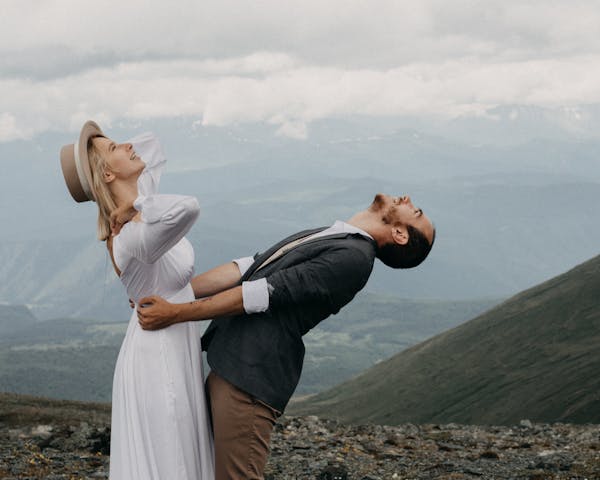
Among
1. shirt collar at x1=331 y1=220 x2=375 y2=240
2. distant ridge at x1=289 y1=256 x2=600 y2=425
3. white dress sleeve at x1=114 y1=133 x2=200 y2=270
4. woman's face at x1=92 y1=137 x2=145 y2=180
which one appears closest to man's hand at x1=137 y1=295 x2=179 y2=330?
white dress sleeve at x1=114 y1=133 x2=200 y2=270

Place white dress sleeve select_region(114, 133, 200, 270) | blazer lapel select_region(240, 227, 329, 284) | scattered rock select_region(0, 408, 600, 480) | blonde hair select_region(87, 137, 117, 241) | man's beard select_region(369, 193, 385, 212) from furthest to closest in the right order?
scattered rock select_region(0, 408, 600, 480), man's beard select_region(369, 193, 385, 212), blazer lapel select_region(240, 227, 329, 284), blonde hair select_region(87, 137, 117, 241), white dress sleeve select_region(114, 133, 200, 270)

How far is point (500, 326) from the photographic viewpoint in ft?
373

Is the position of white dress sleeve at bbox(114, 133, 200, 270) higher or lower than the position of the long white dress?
higher

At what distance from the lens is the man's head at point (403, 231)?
6.57m

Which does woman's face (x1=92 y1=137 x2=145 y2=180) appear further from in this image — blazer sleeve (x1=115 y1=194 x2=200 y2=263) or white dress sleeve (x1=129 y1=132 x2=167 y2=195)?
blazer sleeve (x1=115 y1=194 x2=200 y2=263)

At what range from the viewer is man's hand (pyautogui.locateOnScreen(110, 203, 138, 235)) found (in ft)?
20.2

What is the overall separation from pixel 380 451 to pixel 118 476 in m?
13.2

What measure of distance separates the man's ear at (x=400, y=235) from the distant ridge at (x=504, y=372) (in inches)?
2067

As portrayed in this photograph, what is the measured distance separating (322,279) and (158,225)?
4.05 feet

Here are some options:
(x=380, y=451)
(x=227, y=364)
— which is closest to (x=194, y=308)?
(x=227, y=364)

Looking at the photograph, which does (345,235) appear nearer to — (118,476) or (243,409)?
(243,409)

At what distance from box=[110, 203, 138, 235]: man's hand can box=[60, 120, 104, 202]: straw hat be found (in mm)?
372

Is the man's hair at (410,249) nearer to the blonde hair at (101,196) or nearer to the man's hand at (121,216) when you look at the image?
the man's hand at (121,216)

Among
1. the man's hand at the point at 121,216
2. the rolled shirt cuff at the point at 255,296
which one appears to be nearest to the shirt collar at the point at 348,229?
the rolled shirt cuff at the point at 255,296
